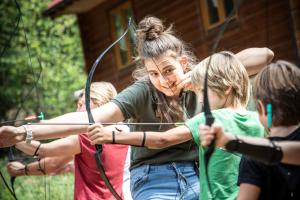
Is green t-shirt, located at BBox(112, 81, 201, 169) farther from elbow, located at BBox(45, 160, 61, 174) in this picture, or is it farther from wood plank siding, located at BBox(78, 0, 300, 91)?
elbow, located at BBox(45, 160, 61, 174)

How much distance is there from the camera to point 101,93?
161 inches

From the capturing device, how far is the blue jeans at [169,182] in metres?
3.21

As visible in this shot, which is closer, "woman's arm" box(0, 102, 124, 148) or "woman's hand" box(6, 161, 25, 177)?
"woman's arm" box(0, 102, 124, 148)

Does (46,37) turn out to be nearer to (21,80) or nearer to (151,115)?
(21,80)

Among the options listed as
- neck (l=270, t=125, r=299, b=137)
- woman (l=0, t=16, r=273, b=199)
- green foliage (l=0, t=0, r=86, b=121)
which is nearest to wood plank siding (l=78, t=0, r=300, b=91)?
woman (l=0, t=16, r=273, b=199)

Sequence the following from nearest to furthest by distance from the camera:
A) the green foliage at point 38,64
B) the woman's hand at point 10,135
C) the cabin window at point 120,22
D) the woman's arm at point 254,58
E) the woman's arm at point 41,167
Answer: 1. the woman's hand at point 10,135
2. the woman's arm at point 254,58
3. the woman's arm at point 41,167
4. the cabin window at point 120,22
5. the green foliage at point 38,64

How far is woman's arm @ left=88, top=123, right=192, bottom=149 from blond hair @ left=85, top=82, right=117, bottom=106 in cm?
135

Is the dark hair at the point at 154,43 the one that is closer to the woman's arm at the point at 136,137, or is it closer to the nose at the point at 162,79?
the nose at the point at 162,79

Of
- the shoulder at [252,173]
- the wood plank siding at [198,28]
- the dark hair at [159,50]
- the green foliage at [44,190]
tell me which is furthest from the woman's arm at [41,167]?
the shoulder at [252,173]

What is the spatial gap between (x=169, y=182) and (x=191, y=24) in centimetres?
836

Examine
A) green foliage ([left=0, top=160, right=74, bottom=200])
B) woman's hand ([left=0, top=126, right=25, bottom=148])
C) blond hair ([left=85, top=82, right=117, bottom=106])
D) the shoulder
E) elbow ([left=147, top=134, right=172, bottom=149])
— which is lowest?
green foliage ([left=0, top=160, right=74, bottom=200])

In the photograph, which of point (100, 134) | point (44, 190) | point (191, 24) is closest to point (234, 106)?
point (100, 134)

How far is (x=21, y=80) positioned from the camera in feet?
67.1

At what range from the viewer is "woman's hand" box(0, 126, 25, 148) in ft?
10.3
